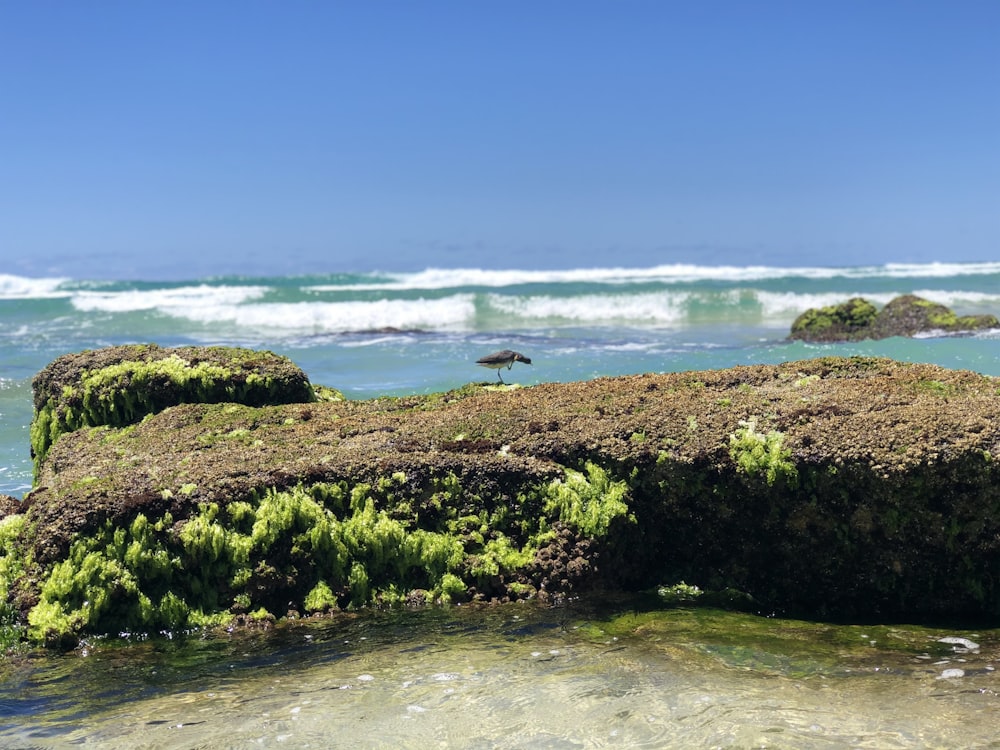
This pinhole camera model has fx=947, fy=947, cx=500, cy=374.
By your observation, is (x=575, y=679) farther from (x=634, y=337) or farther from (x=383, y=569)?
(x=634, y=337)

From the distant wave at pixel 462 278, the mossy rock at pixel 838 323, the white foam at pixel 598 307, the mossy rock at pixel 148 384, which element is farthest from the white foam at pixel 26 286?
the mossy rock at pixel 148 384

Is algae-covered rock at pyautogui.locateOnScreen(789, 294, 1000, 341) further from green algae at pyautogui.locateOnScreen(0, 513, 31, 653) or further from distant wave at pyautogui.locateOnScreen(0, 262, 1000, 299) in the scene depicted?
distant wave at pyautogui.locateOnScreen(0, 262, 1000, 299)

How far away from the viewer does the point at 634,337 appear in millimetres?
27188

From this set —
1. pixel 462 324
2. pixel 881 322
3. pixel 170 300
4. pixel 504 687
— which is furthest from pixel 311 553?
pixel 170 300

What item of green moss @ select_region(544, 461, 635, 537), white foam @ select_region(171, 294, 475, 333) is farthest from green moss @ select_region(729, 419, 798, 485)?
white foam @ select_region(171, 294, 475, 333)

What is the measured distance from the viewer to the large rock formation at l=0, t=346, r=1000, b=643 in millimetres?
4766

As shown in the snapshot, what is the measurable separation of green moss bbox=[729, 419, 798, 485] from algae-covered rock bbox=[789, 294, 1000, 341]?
17.8m

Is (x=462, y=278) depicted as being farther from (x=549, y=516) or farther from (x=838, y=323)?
(x=549, y=516)

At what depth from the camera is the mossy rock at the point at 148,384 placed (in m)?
7.16

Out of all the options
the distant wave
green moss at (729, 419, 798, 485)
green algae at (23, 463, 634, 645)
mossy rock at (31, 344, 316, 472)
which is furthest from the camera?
the distant wave

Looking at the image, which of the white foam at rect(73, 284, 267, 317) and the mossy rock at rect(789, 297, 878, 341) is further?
the white foam at rect(73, 284, 267, 317)

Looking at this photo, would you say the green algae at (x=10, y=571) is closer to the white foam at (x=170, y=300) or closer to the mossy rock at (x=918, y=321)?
the mossy rock at (x=918, y=321)

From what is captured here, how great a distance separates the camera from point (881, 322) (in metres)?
22.9

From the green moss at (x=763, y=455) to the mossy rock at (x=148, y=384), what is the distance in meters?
3.71
